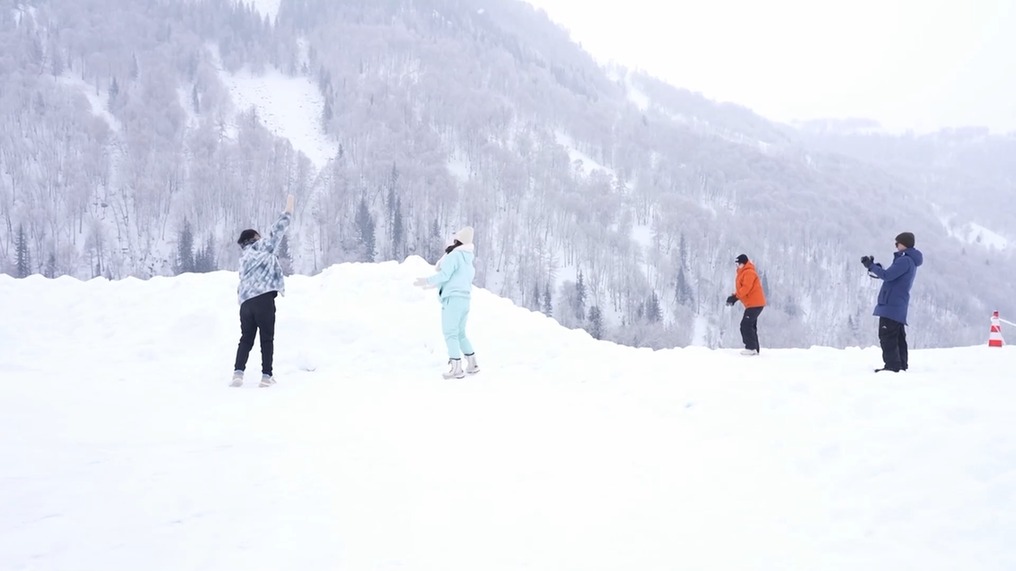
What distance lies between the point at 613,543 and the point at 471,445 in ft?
6.37

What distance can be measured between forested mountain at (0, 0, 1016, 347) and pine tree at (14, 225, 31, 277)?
39.7 inches

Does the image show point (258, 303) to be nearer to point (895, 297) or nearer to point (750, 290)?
point (750, 290)

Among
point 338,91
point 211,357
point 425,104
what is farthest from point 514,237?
point 211,357

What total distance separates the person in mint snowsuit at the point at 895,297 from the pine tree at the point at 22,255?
102602 millimetres

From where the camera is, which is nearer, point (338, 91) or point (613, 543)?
point (613, 543)

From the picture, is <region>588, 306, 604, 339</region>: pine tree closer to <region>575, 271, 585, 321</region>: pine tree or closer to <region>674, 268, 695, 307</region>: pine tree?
<region>575, 271, 585, 321</region>: pine tree

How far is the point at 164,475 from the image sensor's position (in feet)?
13.1

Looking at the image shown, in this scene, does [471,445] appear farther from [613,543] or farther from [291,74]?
[291,74]

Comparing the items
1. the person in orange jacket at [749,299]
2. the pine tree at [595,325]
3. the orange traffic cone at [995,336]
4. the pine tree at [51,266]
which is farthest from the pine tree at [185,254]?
the orange traffic cone at [995,336]

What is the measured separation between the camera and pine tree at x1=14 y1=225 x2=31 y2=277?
82.1m

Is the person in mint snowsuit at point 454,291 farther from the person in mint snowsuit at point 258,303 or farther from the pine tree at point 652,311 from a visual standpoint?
the pine tree at point 652,311

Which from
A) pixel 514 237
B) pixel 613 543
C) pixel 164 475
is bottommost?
pixel 613 543

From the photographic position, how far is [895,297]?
834cm

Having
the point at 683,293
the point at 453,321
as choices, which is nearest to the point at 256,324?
the point at 453,321
